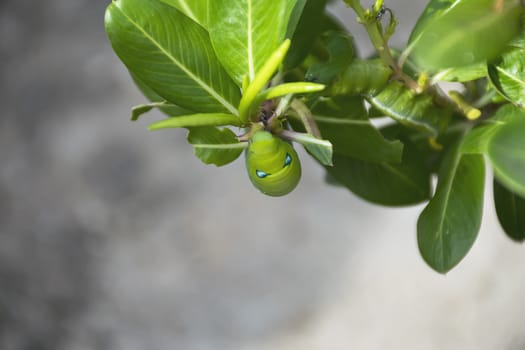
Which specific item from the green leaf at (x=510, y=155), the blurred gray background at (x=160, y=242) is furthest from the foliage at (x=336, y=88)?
the blurred gray background at (x=160, y=242)

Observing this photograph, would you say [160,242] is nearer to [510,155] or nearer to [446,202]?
[446,202]

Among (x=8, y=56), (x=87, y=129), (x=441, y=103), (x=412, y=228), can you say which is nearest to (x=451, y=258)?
(x=441, y=103)

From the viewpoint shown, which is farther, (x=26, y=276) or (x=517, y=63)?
(x=26, y=276)

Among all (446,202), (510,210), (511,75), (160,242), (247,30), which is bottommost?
(160,242)

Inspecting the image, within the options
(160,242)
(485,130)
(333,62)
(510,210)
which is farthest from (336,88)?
(160,242)

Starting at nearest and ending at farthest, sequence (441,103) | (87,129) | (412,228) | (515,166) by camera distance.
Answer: (515,166) → (441,103) → (412,228) → (87,129)

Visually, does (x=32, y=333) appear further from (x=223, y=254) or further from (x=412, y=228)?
(x=412, y=228)

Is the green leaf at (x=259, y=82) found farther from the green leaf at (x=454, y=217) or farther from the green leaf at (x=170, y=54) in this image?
the green leaf at (x=454, y=217)
